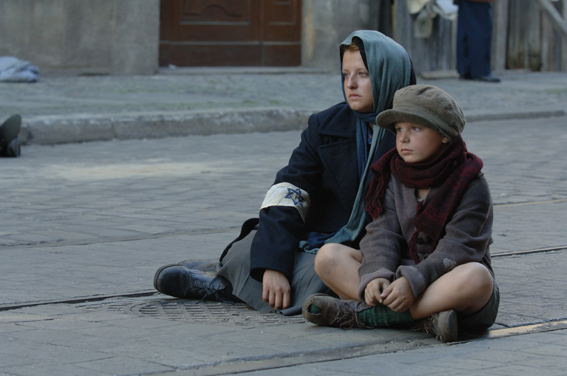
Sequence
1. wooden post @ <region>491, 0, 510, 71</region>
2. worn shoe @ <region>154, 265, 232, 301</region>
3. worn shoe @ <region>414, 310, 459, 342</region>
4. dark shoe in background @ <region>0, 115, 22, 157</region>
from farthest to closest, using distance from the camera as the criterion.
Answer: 1. wooden post @ <region>491, 0, 510, 71</region>
2. dark shoe in background @ <region>0, 115, 22, 157</region>
3. worn shoe @ <region>154, 265, 232, 301</region>
4. worn shoe @ <region>414, 310, 459, 342</region>

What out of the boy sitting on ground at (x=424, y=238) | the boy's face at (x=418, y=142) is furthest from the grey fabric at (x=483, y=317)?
the boy's face at (x=418, y=142)

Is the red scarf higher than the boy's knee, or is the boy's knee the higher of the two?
the red scarf

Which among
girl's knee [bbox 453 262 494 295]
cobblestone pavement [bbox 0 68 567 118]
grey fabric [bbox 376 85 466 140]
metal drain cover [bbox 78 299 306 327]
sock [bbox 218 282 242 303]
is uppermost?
→ grey fabric [bbox 376 85 466 140]

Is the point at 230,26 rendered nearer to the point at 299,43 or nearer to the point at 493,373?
the point at 299,43

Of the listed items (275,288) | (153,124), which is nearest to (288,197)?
(275,288)

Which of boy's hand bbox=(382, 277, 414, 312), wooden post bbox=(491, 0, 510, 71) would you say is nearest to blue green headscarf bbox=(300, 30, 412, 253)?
boy's hand bbox=(382, 277, 414, 312)

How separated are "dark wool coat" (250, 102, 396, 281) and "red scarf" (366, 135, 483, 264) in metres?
0.35

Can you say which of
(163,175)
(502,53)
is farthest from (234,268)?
(502,53)

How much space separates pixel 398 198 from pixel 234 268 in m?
0.79

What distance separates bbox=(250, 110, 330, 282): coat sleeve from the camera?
11.8 feet

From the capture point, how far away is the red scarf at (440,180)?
3213 millimetres

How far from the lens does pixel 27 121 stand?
912 cm

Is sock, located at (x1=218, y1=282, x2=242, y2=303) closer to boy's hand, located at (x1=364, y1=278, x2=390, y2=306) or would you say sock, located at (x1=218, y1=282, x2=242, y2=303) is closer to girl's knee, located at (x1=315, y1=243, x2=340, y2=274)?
girl's knee, located at (x1=315, y1=243, x2=340, y2=274)

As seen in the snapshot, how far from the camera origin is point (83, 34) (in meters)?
13.1
